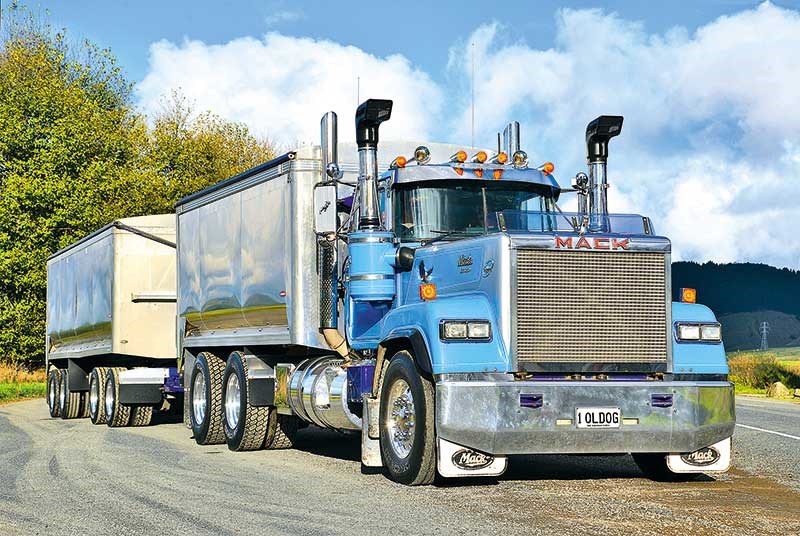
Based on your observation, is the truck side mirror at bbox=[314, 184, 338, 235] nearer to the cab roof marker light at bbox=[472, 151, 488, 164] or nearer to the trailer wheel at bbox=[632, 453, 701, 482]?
the cab roof marker light at bbox=[472, 151, 488, 164]

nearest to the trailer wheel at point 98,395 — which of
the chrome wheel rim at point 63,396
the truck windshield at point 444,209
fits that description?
the chrome wheel rim at point 63,396

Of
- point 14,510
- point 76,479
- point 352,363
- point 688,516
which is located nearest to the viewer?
point 688,516

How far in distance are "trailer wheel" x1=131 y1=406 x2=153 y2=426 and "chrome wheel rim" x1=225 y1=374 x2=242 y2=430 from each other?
5.69 m

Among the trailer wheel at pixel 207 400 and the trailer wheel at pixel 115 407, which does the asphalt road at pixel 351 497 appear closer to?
the trailer wheel at pixel 207 400

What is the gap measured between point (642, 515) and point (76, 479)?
5.71 meters

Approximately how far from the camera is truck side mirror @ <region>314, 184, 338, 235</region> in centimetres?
1212

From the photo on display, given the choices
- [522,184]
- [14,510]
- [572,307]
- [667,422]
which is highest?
[522,184]

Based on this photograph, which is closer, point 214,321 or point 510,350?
point 510,350

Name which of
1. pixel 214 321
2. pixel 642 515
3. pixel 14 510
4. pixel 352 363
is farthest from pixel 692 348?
pixel 214 321

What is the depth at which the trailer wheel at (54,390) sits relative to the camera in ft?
85.6

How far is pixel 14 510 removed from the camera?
965cm

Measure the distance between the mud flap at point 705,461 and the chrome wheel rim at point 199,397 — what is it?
25.1 feet

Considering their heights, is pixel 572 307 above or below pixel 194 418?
above

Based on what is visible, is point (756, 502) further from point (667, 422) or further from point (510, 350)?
point (510, 350)
